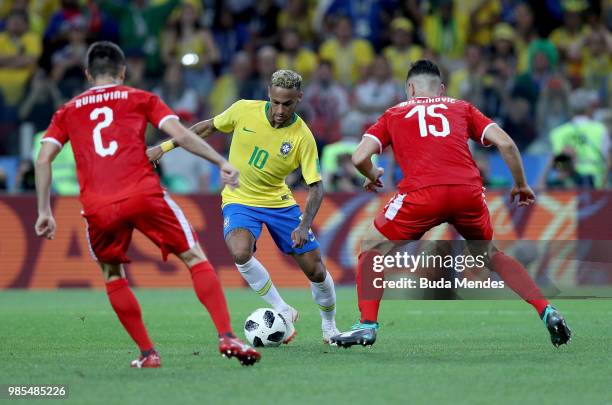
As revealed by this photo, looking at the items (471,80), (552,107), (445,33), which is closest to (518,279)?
(552,107)

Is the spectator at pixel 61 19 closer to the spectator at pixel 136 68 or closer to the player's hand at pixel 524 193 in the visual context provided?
the spectator at pixel 136 68

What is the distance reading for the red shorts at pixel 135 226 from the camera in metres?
8.10

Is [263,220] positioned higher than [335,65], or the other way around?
[335,65]

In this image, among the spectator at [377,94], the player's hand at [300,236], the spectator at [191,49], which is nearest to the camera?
the player's hand at [300,236]

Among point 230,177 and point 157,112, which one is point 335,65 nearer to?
point 157,112

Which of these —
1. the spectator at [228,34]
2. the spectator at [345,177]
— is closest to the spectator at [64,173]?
the spectator at [228,34]

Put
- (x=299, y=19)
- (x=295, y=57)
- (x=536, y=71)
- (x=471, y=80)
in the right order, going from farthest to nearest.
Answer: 1. (x=299, y=19)
2. (x=295, y=57)
3. (x=536, y=71)
4. (x=471, y=80)

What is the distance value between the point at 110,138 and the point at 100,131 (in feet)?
0.27

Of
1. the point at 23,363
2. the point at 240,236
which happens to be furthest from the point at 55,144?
the point at 240,236

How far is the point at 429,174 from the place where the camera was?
31.0 feet

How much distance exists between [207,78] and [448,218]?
11117 mm

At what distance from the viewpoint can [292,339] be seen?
417 inches

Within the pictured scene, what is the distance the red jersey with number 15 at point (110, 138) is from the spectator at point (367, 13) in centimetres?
1301

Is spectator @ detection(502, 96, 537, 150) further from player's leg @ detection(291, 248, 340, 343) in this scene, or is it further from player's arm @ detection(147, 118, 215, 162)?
player's arm @ detection(147, 118, 215, 162)
